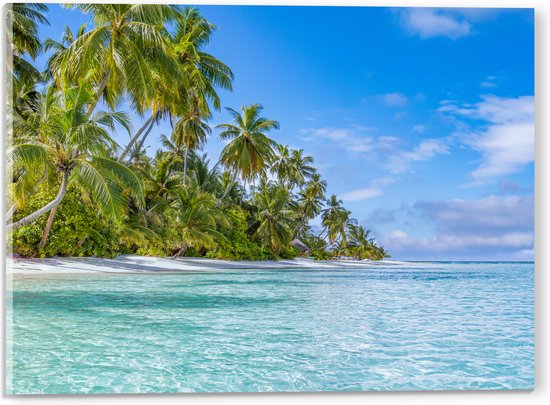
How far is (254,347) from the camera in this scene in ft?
13.2

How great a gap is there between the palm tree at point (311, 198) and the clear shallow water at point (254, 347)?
19.7m

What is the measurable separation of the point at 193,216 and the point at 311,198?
11.7 metres

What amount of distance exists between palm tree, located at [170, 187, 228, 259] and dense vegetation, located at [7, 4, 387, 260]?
44 millimetres

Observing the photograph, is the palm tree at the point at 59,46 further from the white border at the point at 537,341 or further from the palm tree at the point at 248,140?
the palm tree at the point at 248,140

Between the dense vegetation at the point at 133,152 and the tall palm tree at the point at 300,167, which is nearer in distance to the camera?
the dense vegetation at the point at 133,152

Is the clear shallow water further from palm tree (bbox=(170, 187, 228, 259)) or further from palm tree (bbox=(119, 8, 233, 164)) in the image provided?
palm tree (bbox=(170, 187, 228, 259))

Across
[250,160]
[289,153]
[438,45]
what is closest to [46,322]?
[438,45]

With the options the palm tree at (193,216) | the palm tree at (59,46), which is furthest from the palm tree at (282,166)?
the palm tree at (59,46)

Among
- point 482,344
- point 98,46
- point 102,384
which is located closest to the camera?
point 102,384

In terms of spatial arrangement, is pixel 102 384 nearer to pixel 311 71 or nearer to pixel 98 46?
pixel 311 71

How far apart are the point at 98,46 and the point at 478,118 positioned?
5.10 metres

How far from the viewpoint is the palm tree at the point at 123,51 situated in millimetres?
6113

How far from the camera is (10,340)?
3.36 meters

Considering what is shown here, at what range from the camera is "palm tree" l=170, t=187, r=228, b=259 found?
15.5m
